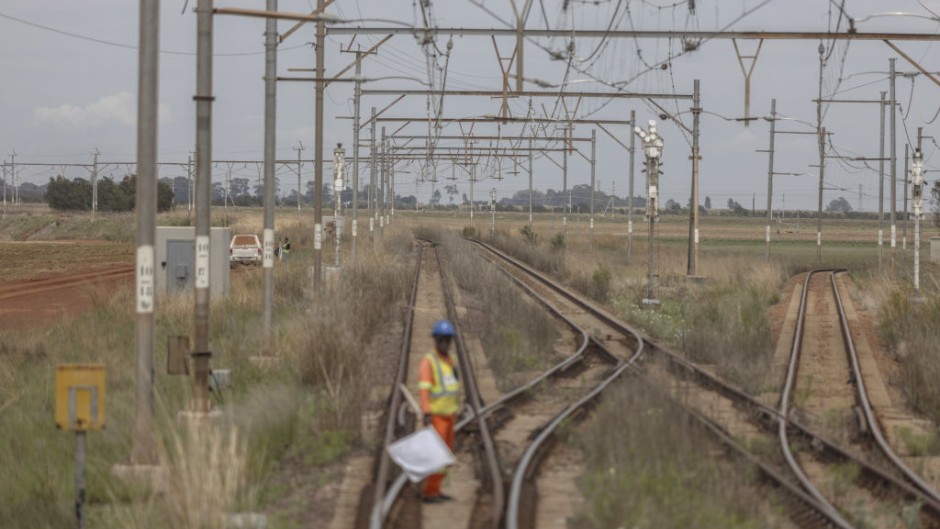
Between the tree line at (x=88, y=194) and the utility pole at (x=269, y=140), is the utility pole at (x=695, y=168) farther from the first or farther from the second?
the tree line at (x=88, y=194)

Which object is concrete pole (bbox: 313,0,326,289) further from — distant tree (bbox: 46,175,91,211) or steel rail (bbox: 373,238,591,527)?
distant tree (bbox: 46,175,91,211)

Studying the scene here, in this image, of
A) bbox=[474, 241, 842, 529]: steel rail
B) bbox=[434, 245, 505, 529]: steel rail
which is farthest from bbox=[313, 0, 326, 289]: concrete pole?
bbox=[474, 241, 842, 529]: steel rail

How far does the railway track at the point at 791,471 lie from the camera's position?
961 cm

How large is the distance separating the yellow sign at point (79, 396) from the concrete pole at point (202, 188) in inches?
104

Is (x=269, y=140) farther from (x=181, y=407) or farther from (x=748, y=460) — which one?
(x=748, y=460)

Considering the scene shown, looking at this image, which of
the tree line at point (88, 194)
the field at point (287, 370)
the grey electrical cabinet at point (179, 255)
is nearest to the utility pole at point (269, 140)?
the field at point (287, 370)

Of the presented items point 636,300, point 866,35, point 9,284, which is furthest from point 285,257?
point 866,35

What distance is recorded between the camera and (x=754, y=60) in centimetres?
2203

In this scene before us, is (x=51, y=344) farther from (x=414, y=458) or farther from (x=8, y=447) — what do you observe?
(x=414, y=458)

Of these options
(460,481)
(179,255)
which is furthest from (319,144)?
(460,481)

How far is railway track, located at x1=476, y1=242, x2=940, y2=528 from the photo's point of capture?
31.5 feet

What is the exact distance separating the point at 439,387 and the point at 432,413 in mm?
237

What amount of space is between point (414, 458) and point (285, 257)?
41.3 meters

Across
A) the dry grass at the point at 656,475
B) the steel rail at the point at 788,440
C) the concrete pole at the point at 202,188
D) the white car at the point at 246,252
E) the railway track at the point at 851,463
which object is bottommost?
the railway track at the point at 851,463
